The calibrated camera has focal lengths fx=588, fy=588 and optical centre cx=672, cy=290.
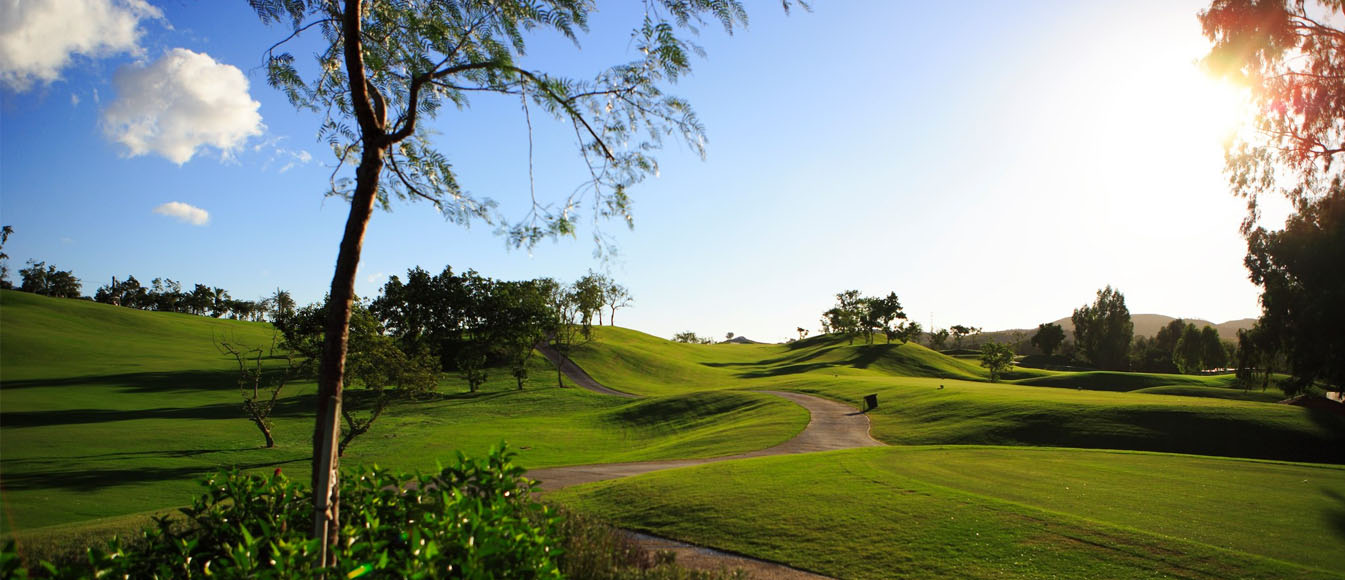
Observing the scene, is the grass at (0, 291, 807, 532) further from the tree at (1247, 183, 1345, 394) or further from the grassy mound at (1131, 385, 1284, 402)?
the grassy mound at (1131, 385, 1284, 402)

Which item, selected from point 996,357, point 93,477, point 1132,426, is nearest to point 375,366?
point 93,477

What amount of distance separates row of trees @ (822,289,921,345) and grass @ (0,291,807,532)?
60465mm

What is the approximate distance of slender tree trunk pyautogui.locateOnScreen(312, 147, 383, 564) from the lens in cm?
431

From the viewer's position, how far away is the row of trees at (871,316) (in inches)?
4124

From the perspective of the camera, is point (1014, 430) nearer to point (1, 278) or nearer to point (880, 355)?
point (880, 355)

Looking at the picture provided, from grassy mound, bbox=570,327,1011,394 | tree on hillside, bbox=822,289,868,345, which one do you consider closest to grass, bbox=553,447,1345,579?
grassy mound, bbox=570,327,1011,394

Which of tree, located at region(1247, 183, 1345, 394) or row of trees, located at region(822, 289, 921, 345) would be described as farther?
row of trees, located at region(822, 289, 921, 345)

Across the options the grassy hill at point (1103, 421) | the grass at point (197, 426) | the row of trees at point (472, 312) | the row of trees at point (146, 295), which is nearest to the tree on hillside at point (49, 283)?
the row of trees at point (146, 295)

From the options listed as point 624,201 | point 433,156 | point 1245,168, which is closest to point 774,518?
point 624,201

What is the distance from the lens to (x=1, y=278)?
11225cm

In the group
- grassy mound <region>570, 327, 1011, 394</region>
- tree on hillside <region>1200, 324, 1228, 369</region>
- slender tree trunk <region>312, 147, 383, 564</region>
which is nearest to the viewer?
slender tree trunk <region>312, 147, 383, 564</region>

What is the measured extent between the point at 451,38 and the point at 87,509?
2505 centimetres

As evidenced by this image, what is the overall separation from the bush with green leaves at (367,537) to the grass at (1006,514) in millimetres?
7239

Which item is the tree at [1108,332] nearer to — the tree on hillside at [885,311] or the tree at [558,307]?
the tree on hillside at [885,311]
